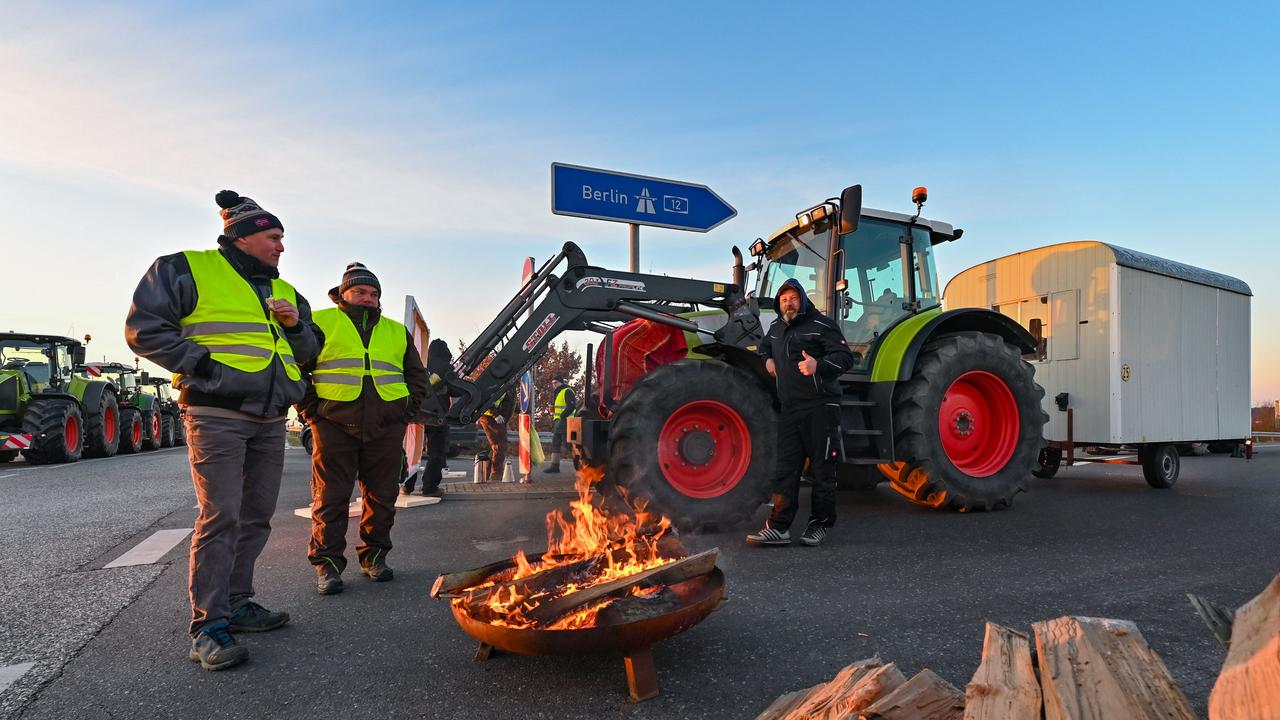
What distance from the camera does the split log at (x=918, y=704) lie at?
1.61m

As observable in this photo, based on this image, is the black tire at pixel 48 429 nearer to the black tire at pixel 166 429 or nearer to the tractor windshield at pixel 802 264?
the black tire at pixel 166 429

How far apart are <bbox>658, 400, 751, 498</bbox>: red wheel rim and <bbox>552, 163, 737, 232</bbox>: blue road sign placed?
1.91 meters

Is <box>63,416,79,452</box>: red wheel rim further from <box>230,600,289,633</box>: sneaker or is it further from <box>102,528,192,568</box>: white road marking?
<box>230,600,289,633</box>: sneaker

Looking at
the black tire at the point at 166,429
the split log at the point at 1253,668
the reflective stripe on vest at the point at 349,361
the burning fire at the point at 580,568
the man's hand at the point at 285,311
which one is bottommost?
the black tire at the point at 166,429

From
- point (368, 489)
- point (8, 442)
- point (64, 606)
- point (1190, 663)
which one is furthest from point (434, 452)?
point (8, 442)

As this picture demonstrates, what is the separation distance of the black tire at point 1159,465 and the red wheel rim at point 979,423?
9.25 ft

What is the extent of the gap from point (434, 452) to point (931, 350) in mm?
4994

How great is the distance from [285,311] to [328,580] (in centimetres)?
152

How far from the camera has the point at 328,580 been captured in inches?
142

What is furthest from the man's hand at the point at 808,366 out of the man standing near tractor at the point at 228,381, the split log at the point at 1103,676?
the man standing near tractor at the point at 228,381

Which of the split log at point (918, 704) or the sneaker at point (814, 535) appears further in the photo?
the sneaker at point (814, 535)

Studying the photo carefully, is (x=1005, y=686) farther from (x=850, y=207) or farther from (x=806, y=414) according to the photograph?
(x=850, y=207)

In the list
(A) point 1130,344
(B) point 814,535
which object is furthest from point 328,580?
(A) point 1130,344

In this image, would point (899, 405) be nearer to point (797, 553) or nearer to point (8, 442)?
point (797, 553)
